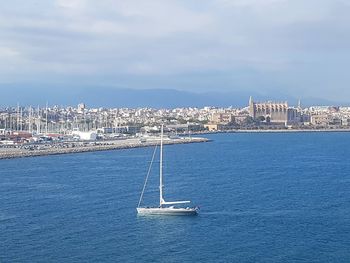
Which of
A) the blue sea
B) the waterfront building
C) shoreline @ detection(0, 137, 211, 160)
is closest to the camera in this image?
the blue sea

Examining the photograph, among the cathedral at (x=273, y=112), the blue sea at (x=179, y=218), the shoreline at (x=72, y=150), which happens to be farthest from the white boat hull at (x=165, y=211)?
the cathedral at (x=273, y=112)

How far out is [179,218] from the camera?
44.4 ft

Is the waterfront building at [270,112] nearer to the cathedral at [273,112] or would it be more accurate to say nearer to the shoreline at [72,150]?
the cathedral at [273,112]

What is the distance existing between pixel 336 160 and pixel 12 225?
1673 centimetres

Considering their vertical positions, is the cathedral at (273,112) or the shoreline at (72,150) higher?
the cathedral at (273,112)

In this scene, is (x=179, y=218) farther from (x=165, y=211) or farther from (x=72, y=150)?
(x=72, y=150)

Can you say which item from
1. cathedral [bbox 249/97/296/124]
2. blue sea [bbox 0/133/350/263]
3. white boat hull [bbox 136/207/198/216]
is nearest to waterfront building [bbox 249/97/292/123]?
cathedral [bbox 249/97/296/124]

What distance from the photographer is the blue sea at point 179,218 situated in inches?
428

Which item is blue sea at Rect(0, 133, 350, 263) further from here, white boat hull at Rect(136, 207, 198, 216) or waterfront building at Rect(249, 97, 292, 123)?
waterfront building at Rect(249, 97, 292, 123)

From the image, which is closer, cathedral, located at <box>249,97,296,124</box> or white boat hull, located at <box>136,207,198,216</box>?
white boat hull, located at <box>136,207,198,216</box>

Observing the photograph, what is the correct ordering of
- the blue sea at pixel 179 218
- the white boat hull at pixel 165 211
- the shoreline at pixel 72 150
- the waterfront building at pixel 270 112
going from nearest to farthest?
the blue sea at pixel 179 218 → the white boat hull at pixel 165 211 → the shoreline at pixel 72 150 → the waterfront building at pixel 270 112

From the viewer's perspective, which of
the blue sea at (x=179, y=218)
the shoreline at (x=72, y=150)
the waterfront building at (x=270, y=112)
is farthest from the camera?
the waterfront building at (x=270, y=112)

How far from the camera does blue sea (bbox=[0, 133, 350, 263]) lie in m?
10.9

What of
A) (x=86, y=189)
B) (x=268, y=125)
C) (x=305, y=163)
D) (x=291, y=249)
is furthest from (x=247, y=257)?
(x=268, y=125)
